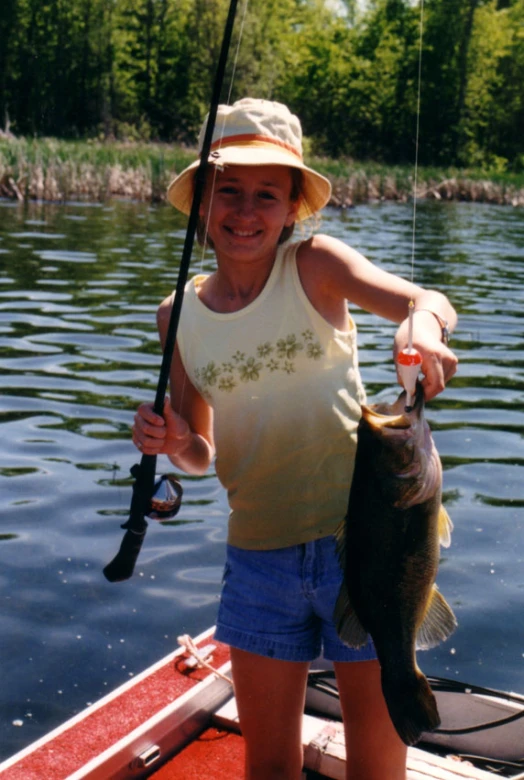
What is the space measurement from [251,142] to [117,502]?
12.1ft

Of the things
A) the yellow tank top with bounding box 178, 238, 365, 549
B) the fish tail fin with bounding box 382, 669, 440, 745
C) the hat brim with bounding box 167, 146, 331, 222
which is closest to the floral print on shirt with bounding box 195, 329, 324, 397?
the yellow tank top with bounding box 178, 238, 365, 549

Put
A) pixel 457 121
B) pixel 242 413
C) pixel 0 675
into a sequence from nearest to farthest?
1. pixel 242 413
2. pixel 0 675
3. pixel 457 121

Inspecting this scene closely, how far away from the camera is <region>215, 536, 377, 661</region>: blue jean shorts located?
2.78 m

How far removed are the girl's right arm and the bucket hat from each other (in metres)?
0.50

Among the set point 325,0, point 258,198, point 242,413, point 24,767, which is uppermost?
point 325,0

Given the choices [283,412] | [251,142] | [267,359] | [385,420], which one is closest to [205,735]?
[283,412]

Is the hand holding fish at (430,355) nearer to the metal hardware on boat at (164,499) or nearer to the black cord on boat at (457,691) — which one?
the metal hardware on boat at (164,499)

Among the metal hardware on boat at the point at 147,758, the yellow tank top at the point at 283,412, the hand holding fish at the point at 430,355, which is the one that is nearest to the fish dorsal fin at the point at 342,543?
the yellow tank top at the point at 283,412

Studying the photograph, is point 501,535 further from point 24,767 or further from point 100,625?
point 24,767

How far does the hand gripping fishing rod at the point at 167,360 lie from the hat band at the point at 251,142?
13 cm

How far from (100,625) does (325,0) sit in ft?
251

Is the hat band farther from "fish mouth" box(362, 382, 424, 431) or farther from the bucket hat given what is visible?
"fish mouth" box(362, 382, 424, 431)

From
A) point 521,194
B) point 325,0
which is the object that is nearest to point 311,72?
point 325,0

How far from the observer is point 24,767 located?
10.4 feet
